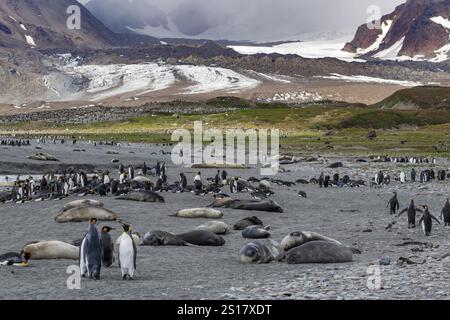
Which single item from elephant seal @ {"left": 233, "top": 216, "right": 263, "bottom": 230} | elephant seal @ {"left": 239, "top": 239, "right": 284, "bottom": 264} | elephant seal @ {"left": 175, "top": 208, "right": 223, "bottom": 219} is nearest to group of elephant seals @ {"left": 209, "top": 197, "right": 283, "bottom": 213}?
elephant seal @ {"left": 175, "top": 208, "right": 223, "bottom": 219}

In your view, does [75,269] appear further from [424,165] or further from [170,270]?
[424,165]

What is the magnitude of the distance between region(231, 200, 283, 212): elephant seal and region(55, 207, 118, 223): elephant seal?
14.1 ft

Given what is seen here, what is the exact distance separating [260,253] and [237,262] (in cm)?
52

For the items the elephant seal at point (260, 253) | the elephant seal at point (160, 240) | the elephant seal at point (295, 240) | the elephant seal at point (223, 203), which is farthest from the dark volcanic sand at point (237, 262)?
the elephant seal at point (295, 240)

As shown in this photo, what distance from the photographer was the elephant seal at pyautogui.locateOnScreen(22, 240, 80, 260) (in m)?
12.7

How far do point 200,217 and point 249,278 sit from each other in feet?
26.0

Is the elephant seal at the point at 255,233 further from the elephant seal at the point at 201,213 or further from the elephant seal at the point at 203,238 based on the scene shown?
the elephant seal at the point at 201,213

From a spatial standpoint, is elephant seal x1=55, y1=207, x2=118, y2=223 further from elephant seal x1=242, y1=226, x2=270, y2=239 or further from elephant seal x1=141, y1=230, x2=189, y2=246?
elephant seal x1=242, y1=226, x2=270, y2=239

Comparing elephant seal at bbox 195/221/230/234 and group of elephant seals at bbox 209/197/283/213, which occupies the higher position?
group of elephant seals at bbox 209/197/283/213

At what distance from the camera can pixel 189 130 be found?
8844cm

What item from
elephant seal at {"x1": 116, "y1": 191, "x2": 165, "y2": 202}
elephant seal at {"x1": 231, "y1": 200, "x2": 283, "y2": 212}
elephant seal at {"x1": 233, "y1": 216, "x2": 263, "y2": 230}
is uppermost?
elephant seal at {"x1": 116, "y1": 191, "x2": 165, "y2": 202}

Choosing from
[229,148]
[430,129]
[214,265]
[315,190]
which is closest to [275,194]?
[315,190]

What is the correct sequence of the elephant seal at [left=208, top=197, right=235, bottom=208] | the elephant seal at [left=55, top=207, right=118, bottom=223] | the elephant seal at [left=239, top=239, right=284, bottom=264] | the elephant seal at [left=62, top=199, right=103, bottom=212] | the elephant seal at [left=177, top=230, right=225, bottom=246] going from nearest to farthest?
the elephant seal at [left=239, top=239, right=284, bottom=264], the elephant seal at [left=177, top=230, right=225, bottom=246], the elephant seal at [left=55, top=207, right=118, bottom=223], the elephant seal at [left=62, top=199, right=103, bottom=212], the elephant seal at [left=208, top=197, right=235, bottom=208]

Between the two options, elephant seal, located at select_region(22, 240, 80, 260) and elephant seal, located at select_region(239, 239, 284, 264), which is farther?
elephant seal, located at select_region(22, 240, 80, 260)
